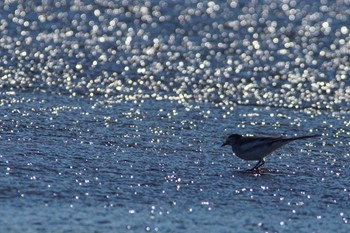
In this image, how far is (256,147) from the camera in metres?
12.3

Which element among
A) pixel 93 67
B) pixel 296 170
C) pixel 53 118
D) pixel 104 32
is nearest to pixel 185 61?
pixel 93 67

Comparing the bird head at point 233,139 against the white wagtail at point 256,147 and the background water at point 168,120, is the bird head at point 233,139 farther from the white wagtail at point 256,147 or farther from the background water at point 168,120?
the background water at point 168,120

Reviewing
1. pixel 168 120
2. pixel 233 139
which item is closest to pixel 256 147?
pixel 233 139

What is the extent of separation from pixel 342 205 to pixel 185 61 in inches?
417

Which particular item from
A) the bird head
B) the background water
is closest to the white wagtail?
the bird head

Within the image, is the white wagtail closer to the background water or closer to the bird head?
the bird head

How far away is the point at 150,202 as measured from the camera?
33.4 ft

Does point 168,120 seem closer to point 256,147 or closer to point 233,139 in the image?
point 233,139

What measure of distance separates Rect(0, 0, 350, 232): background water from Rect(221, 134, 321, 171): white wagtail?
0.65 ft

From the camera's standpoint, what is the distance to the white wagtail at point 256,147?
12266 millimetres

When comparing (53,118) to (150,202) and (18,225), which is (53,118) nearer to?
(150,202)

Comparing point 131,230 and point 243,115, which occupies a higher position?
point 243,115

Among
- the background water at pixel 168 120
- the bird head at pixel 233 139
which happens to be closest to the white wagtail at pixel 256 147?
the bird head at pixel 233 139

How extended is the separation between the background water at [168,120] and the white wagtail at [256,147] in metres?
0.20
